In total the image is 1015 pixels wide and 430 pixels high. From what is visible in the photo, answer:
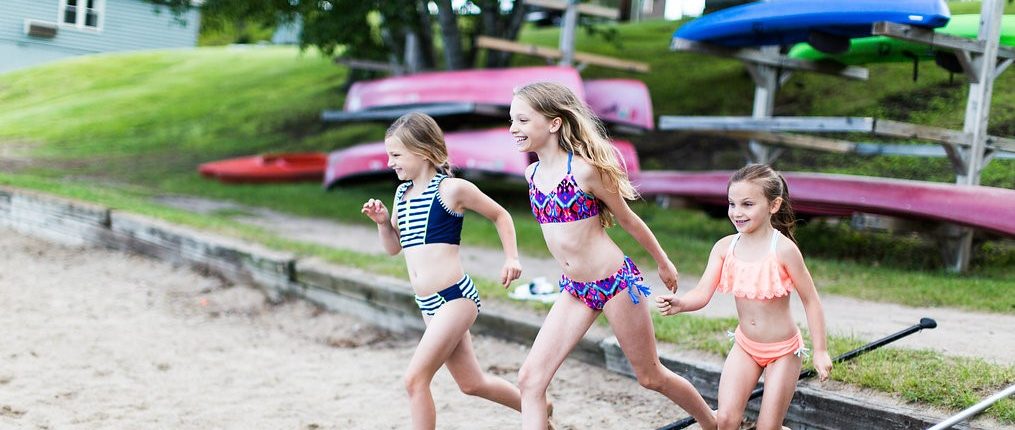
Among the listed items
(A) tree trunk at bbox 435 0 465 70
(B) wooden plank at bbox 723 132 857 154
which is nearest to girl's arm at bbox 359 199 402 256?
(B) wooden plank at bbox 723 132 857 154

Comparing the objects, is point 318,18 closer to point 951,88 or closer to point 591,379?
point 951,88

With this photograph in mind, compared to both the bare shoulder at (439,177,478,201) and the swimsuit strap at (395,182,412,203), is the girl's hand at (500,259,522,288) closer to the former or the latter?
the bare shoulder at (439,177,478,201)

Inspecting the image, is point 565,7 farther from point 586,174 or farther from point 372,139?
point 586,174

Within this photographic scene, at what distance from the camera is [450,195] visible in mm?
3963

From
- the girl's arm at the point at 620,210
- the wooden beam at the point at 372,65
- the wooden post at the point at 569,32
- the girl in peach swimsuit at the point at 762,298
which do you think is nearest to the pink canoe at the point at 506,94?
the wooden post at the point at 569,32

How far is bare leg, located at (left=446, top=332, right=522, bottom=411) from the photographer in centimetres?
402

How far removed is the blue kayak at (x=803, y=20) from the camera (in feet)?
27.1

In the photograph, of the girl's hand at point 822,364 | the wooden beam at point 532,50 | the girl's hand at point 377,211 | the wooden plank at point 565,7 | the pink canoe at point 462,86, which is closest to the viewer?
the girl's hand at point 822,364

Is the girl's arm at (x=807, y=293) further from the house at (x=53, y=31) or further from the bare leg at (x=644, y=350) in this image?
the house at (x=53, y=31)

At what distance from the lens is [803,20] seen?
9.46 meters

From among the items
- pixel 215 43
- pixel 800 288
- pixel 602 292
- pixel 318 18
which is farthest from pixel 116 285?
pixel 215 43

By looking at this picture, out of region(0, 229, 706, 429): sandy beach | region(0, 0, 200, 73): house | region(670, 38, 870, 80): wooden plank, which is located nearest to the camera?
region(0, 229, 706, 429): sandy beach

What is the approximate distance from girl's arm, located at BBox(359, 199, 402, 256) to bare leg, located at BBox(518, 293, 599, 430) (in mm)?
862

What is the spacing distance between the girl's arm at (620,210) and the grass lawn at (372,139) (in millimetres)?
1132
